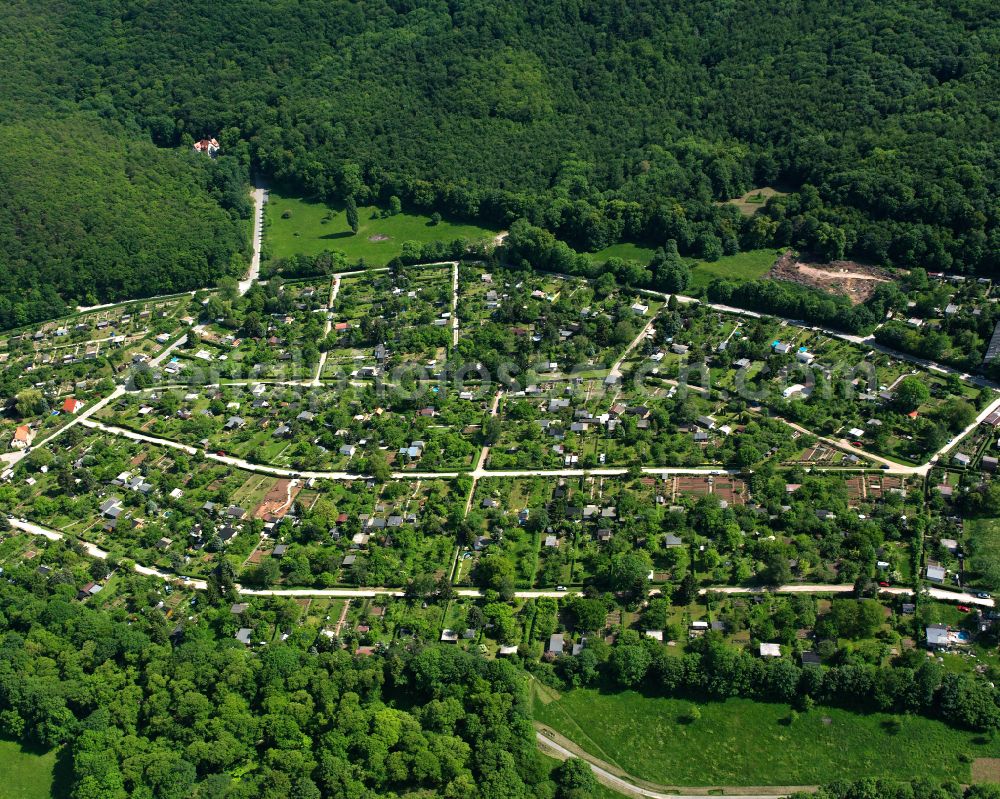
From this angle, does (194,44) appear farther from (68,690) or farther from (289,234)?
(68,690)

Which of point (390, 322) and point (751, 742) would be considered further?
point (390, 322)

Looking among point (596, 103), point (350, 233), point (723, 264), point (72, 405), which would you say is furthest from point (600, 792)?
point (596, 103)

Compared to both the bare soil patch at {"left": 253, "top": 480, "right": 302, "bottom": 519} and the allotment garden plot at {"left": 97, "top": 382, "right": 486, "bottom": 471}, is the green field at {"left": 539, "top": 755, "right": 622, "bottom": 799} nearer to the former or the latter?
the allotment garden plot at {"left": 97, "top": 382, "right": 486, "bottom": 471}

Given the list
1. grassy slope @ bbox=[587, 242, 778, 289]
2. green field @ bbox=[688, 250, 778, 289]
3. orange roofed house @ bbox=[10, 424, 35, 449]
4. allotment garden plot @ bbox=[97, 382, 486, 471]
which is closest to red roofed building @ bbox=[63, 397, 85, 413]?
allotment garden plot @ bbox=[97, 382, 486, 471]

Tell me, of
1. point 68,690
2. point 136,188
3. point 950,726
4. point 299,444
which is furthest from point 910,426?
point 136,188

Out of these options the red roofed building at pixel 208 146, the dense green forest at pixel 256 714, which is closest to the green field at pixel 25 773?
the dense green forest at pixel 256 714

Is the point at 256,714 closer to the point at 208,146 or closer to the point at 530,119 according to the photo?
the point at 530,119

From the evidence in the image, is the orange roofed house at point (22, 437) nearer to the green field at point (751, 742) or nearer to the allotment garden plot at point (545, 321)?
the allotment garden plot at point (545, 321)

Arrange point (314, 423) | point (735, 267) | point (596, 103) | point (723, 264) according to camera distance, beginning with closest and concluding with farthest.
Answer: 1. point (314, 423)
2. point (735, 267)
3. point (723, 264)
4. point (596, 103)
